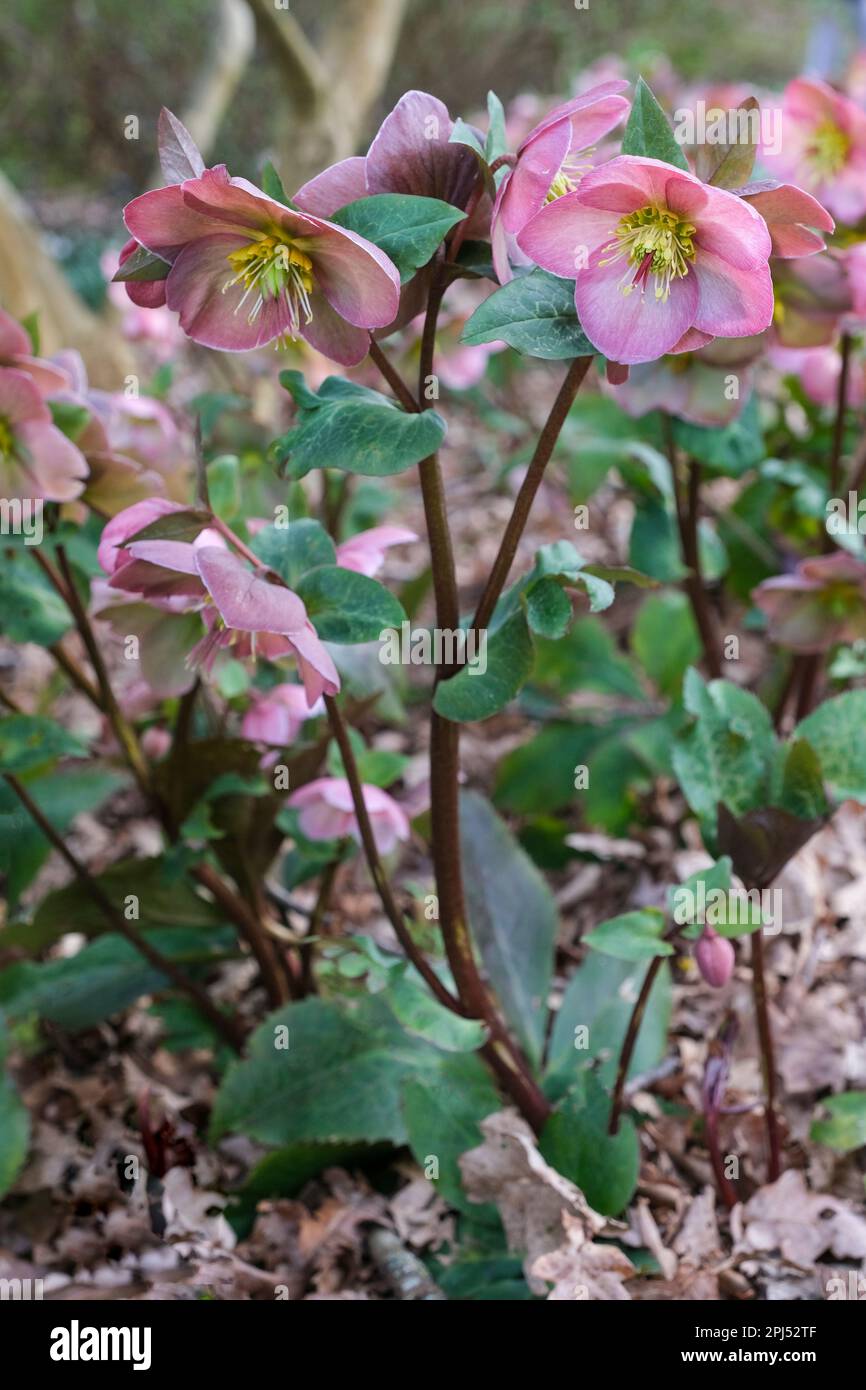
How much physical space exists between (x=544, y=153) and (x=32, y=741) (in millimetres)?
663

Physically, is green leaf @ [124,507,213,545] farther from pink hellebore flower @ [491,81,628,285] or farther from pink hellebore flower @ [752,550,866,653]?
pink hellebore flower @ [752,550,866,653]

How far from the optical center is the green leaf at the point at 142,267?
698 millimetres

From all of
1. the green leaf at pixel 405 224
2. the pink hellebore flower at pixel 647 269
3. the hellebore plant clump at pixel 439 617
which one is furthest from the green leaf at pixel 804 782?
the green leaf at pixel 405 224

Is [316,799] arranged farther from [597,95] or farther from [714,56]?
[714,56]

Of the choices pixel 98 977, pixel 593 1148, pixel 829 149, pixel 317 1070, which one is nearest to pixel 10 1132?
pixel 98 977

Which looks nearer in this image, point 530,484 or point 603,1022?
point 530,484

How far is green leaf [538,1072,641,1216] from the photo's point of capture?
0.93m

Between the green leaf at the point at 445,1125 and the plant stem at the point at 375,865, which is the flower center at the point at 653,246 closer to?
the plant stem at the point at 375,865

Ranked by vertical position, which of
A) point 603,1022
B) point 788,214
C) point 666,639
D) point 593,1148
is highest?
point 666,639

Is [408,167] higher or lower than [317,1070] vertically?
higher

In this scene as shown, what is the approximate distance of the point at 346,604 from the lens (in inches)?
31.8

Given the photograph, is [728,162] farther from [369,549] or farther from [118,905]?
[118,905]

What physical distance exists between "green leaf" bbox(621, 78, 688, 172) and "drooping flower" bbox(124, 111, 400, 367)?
159 mm

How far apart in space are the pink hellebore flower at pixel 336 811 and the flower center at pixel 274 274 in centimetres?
43
